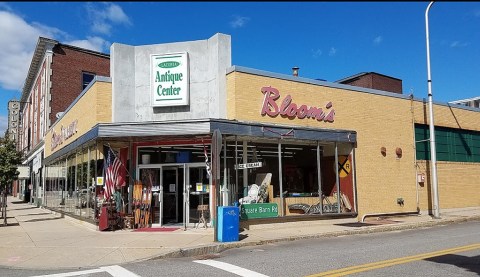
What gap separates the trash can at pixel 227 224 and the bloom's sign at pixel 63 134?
1108cm

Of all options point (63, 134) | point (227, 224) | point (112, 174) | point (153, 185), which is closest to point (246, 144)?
point (153, 185)

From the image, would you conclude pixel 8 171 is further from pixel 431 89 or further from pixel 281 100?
pixel 431 89

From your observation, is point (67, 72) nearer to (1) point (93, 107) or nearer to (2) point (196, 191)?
(1) point (93, 107)

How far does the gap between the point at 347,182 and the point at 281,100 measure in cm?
452

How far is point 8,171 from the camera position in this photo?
68.1 ft

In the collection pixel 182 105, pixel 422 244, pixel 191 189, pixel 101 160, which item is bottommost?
pixel 422 244

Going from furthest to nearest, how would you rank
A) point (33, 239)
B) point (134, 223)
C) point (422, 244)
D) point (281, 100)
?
point (281, 100) < point (134, 223) < point (33, 239) < point (422, 244)

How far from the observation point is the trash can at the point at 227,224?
12.3m

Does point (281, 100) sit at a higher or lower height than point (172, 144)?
higher

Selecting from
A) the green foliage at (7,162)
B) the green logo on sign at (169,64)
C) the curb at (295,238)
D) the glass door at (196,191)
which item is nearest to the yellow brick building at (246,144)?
the glass door at (196,191)

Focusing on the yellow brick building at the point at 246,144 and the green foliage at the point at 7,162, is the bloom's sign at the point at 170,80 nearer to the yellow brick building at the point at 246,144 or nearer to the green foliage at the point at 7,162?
the yellow brick building at the point at 246,144

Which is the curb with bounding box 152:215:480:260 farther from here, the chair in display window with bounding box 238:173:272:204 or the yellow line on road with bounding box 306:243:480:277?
the yellow line on road with bounding box 306:243:480:277

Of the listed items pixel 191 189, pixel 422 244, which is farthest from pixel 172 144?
pixel 422 244

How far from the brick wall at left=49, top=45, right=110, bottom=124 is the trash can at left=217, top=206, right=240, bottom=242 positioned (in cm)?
2398
